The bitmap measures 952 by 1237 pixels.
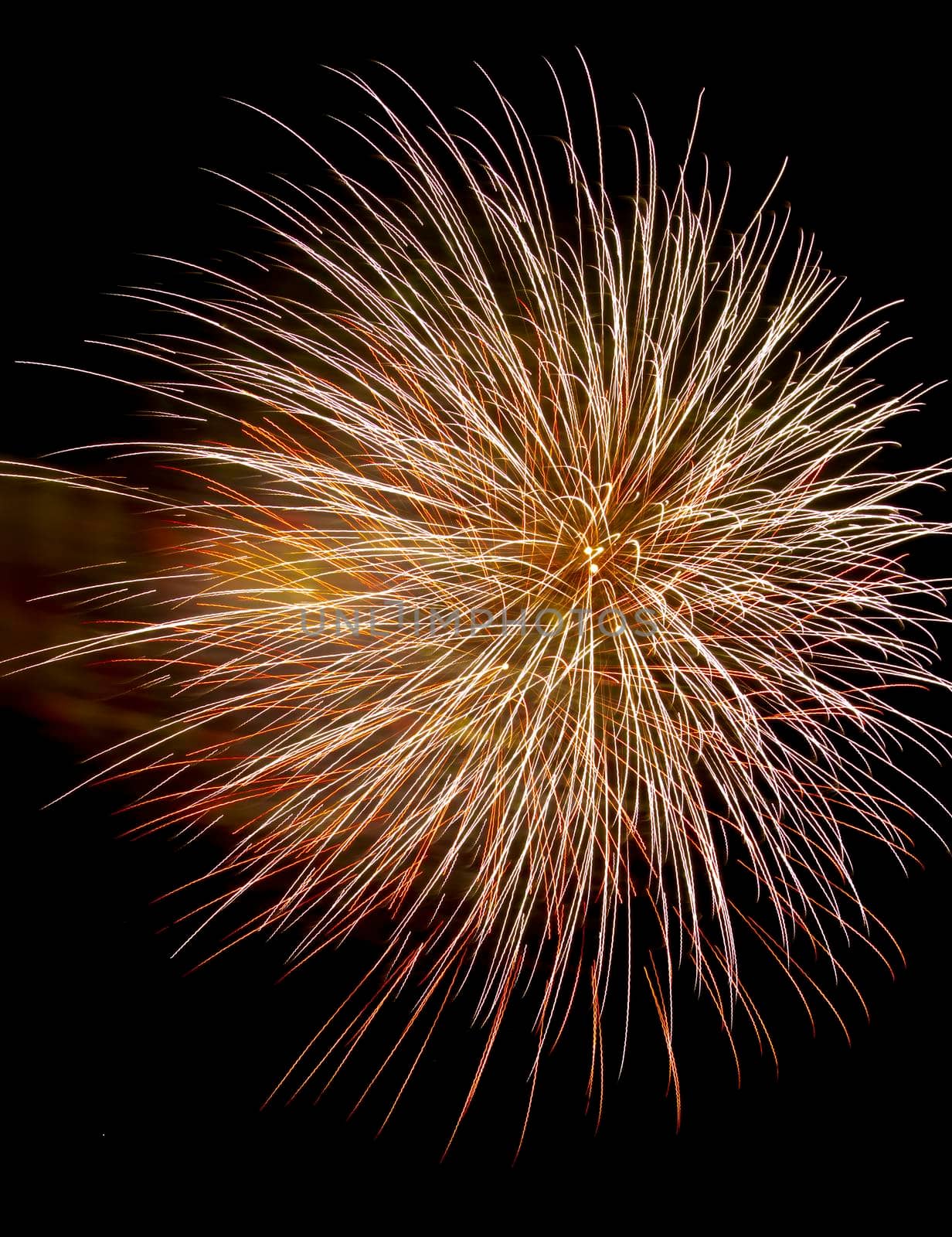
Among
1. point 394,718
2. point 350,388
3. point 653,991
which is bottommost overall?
point 653,991

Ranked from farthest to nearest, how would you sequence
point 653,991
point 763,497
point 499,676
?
point 653,991
point 763,497
point 499,676

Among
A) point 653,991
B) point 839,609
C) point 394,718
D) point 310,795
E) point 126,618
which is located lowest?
point 653,991

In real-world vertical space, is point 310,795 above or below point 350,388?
below

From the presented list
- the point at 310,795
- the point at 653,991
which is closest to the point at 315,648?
the point at 310,795

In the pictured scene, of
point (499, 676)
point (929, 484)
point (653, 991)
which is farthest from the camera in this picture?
point (929, 484)

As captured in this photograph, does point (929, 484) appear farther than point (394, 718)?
Yes

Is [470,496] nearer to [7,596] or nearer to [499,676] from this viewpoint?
[499,676]

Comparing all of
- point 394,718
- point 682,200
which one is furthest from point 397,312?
point 394,718

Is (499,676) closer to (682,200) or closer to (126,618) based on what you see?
(126,618)

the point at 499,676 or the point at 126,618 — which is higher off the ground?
the point at 126,618
